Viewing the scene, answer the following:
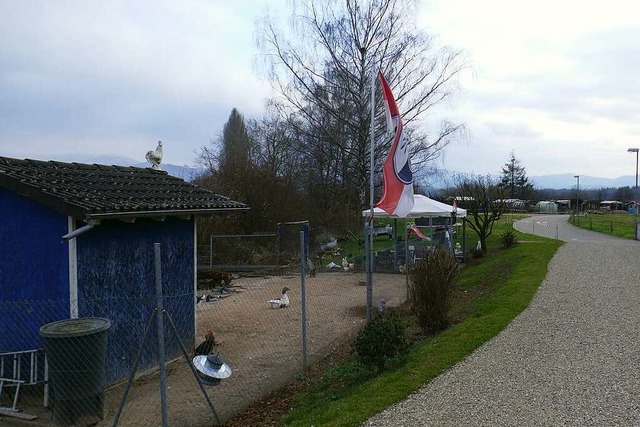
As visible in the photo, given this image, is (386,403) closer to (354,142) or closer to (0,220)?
(0,220)

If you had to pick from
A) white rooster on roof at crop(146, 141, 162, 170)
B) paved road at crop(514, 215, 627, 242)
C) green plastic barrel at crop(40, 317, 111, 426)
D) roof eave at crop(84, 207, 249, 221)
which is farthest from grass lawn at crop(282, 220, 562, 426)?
paved road at crop(514, 215, 627, 242)

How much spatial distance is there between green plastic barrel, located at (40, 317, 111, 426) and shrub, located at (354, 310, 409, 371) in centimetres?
311

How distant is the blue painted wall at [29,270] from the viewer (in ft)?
21.6

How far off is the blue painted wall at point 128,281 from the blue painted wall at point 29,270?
0.27 meters

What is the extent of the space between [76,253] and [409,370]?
4269 millimetres

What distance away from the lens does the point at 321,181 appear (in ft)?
103

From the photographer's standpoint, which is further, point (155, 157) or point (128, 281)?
point (155, 157)

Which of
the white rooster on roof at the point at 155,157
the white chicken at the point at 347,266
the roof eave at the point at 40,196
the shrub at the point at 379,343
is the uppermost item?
the white rooster on roof at the point at 155,157

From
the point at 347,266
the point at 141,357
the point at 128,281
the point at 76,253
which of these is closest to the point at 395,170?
the point at 128,281

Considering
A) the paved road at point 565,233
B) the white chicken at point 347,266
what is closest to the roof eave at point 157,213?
the white chicken at point 347,266

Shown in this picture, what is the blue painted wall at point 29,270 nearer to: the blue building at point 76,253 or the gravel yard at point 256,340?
the blue building at point 76,253

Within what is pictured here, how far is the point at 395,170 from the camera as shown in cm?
920

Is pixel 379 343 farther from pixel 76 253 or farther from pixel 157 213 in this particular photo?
pixel 76 253

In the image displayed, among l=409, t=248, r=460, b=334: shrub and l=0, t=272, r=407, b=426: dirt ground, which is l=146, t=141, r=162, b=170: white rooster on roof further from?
l=409, t=248, r=460, b=334: shrub
